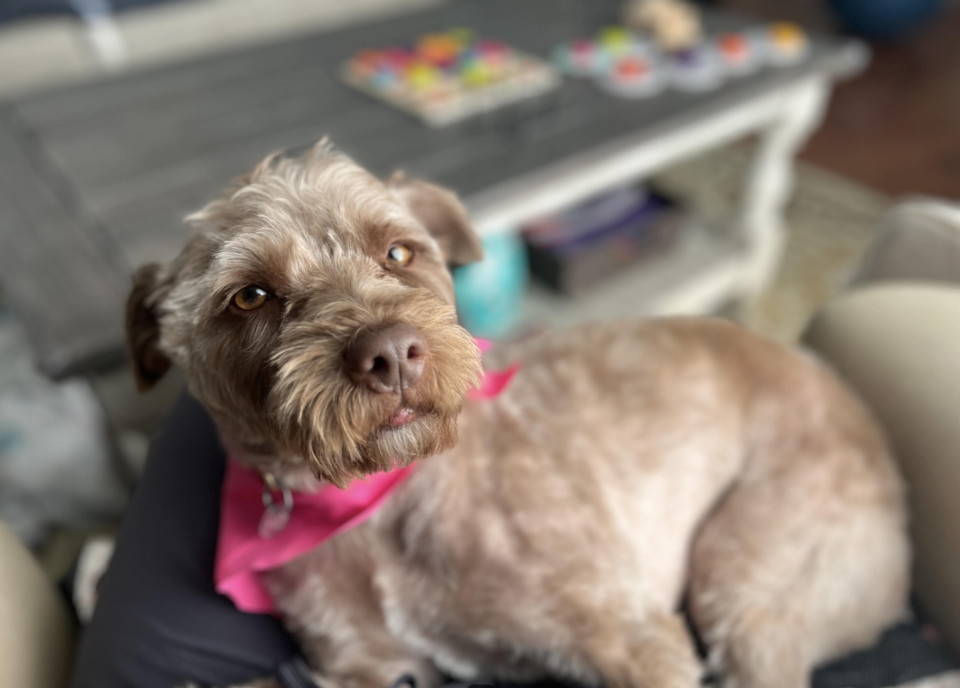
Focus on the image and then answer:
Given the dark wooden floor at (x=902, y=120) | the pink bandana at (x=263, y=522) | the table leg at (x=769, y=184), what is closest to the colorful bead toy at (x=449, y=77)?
the table leg at (x=769, y=184)

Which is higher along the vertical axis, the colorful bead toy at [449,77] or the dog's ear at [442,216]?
the dog's ear at [442,216]

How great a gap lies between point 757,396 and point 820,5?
7065mm

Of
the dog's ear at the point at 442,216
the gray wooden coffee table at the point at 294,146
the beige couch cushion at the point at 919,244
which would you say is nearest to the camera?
the dog's ear at the point at 442,216

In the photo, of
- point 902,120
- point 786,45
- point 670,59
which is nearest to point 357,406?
point 670,59

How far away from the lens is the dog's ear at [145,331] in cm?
121

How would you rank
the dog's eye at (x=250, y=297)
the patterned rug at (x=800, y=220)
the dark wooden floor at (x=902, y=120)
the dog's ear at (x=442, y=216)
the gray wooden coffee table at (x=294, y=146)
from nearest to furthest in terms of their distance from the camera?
the dog's eye at (x=250, y=297)
the dog's ear at (x=442, y=216)
the gray wooden coffee table at (x=294, y=146)
the patterned rug at (x=800, y=220)
the dark wooden floor at (x=902, y=120)

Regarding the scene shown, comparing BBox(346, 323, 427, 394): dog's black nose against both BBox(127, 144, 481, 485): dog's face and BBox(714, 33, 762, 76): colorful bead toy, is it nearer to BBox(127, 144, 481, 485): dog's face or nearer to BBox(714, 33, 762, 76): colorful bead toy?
BBox(127, 144, 481, 485): dog's face

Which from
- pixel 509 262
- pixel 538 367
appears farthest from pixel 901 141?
pixel 538 367

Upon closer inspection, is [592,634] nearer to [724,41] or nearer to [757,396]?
[757,396]

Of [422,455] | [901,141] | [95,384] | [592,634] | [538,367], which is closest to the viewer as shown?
[422,455]

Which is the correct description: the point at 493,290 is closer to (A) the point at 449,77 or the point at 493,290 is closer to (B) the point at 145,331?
(A) the point at 449,77

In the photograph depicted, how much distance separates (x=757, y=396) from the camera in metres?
1.53

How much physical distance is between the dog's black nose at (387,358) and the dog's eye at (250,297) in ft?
0.79

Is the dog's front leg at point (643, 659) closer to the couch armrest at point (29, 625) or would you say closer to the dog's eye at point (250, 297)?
the dog's eye at point (250, 297)
